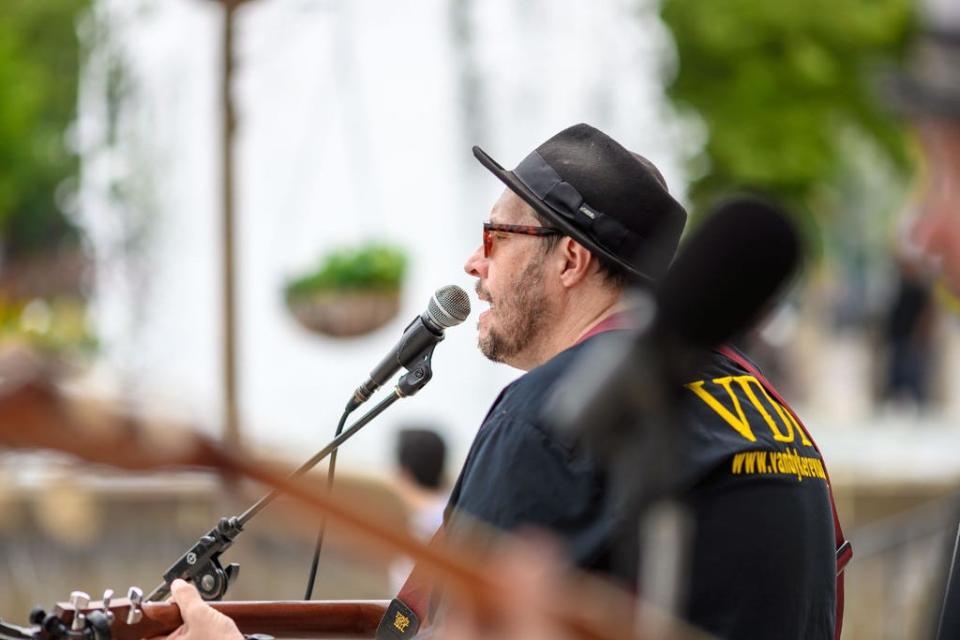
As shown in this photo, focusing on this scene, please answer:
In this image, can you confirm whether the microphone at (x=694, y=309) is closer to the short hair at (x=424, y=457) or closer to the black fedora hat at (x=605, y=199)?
the black fedora hat at (x=605, y=199)

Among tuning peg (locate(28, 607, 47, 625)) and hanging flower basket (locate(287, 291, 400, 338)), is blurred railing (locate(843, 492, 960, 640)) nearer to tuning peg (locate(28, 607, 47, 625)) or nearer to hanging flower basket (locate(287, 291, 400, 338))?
hanging flower basket (locate(287, 291, 400, 338))

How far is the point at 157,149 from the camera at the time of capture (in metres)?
10.4

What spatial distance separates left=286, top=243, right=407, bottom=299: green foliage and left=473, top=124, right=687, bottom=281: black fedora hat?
5.56m

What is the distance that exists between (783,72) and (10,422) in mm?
9584

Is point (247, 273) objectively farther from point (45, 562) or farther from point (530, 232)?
point (530, 232)

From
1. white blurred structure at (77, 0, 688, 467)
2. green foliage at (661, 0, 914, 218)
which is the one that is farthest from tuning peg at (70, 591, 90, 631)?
green foliage at (661, 0, 914, 218)

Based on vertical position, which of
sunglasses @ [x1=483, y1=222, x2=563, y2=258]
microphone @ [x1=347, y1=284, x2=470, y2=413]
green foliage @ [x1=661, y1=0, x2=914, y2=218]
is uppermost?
green foliage @ [x1=661, y1=0, x2=914, y2=218]

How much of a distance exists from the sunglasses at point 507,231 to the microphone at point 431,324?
12cm

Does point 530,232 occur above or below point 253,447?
above

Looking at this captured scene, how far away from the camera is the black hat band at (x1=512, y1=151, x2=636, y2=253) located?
9.60ft

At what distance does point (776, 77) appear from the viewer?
34.5 ft

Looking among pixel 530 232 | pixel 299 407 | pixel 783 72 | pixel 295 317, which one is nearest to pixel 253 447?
pixel 530 232

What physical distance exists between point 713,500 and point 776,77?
8.30 m

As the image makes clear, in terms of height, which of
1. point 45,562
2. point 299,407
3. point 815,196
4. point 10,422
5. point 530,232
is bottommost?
point 45,562
